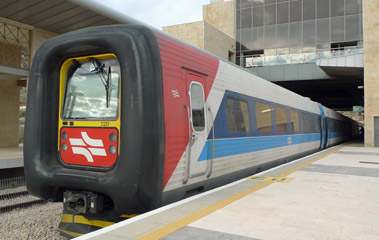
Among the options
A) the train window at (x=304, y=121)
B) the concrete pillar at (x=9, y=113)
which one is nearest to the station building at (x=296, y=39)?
the train window at (x=304, y=121)

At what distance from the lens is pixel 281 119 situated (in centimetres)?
1055

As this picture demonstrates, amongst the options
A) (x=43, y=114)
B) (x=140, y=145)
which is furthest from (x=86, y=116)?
(x=140, y=145)

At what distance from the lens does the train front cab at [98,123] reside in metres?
4.29

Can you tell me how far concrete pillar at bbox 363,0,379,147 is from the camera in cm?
2398

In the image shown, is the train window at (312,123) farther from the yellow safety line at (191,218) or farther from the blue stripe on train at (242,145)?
the yellow safety line at (191,218)

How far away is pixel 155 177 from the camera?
14.2 feet

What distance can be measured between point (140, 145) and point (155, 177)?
0.47 metres

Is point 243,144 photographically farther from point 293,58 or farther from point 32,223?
point 293,58

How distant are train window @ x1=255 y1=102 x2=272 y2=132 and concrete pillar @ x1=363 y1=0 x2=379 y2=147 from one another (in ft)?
60.5

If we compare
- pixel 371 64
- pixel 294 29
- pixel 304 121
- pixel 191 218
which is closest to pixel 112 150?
pixel 191 218

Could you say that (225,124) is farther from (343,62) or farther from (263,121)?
(343,62)

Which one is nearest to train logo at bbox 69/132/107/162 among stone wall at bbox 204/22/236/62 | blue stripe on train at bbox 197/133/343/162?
blue stripe on train at bbox 197/133/343/162

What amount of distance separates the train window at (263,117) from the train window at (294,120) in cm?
281

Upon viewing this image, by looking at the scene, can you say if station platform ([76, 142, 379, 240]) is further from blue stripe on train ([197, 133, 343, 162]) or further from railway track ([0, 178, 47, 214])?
railway track ([0, 178, 47, 214])
